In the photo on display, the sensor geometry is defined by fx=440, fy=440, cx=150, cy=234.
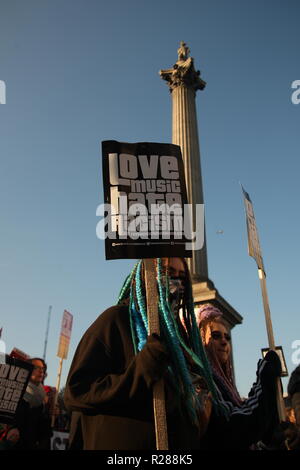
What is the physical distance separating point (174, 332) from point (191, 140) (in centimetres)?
1573

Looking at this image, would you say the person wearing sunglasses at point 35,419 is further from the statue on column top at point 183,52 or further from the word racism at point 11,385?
the statue on column top at point 183,52

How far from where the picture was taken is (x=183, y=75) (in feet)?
63.8

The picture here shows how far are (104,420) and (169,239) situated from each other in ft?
3.90

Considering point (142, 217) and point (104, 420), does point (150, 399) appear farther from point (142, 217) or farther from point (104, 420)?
point (142, 217)

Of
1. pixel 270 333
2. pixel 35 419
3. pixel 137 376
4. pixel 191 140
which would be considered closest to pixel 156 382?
pixel 137 376

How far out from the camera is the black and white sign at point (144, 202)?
292 centimetres

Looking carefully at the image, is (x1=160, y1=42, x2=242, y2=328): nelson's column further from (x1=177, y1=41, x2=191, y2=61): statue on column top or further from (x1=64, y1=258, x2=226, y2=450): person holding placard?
(x1=64, y1=258, x2=226, y2=450): person holding placard

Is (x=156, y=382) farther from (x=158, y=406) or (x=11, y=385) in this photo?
(x=11, y=385)

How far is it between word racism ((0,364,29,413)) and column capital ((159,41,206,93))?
53.6 ft

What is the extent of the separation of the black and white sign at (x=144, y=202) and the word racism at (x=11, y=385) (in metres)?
3.66

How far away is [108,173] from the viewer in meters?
3.08

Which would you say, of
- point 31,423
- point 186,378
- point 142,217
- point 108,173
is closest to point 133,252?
point 142,217

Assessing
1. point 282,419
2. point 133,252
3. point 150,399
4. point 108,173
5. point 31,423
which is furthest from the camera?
point 31,423

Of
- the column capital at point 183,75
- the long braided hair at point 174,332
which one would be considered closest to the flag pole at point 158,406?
the long braided hair at point 174,332
